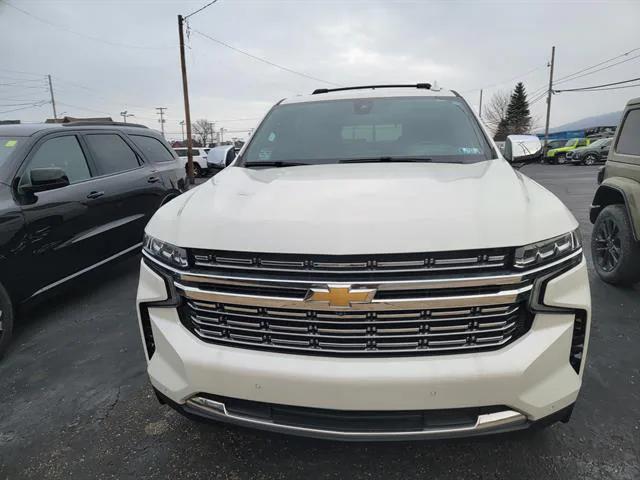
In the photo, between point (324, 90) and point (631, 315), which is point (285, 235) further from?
point (631, 315)

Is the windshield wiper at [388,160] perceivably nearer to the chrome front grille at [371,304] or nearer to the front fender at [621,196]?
the chrome front grille at [371,304]

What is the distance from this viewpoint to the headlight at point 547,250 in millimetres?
1656

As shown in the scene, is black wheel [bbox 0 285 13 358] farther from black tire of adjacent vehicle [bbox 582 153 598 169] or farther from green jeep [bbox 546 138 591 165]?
green jeep [bbox 546 138 591 165]

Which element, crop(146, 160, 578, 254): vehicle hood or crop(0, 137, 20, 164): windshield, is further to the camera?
crop(0, 137, 20, 164): windshield

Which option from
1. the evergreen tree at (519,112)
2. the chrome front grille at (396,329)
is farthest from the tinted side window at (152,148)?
the evergreen tree at (519,112)

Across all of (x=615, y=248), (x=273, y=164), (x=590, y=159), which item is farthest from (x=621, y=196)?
(x=590, y=159)

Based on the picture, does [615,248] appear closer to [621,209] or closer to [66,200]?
[621,209]

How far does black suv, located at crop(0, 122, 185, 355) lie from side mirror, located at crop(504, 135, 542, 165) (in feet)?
11.9

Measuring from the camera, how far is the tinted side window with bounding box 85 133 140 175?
4.72 meters

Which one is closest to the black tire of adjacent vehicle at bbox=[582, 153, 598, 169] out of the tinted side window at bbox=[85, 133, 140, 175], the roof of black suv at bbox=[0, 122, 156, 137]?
the tinted side window at bbox=[85, 133, 140, 175]

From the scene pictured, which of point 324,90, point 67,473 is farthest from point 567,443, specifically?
point 324,90

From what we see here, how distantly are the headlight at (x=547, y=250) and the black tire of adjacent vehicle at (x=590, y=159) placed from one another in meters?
30.4

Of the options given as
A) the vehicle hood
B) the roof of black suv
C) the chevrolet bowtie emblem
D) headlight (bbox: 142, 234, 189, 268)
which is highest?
the roof of black suv

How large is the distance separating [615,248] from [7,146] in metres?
5.72
